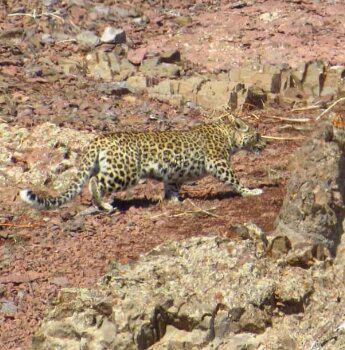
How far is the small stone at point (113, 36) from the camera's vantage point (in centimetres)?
1955

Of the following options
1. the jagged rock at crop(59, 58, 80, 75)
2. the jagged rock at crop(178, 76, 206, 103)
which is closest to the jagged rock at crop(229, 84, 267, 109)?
the jagged rock at crop(178, 76, 206, 103)

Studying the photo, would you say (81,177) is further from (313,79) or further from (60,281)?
(313,79)

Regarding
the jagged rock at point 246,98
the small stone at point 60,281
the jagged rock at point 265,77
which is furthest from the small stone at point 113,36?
the small stone at point 60,281

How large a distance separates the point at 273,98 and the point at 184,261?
10.3 meters

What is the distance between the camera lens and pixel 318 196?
30.7 feet

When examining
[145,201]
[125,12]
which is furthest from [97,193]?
[125,12]

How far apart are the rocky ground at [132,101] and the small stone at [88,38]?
29mm

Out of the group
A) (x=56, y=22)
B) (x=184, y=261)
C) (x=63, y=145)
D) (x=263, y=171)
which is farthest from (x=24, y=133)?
(x=184, y=261)

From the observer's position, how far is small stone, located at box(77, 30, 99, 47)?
63.7 feet

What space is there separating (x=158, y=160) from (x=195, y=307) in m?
5.74

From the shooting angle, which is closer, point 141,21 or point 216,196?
point 216,196

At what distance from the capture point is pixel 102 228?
11836mm

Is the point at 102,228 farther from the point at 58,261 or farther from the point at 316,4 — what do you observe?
the point at 316,4

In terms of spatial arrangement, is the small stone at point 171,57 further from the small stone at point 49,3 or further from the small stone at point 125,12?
the small stone at point 49,3
